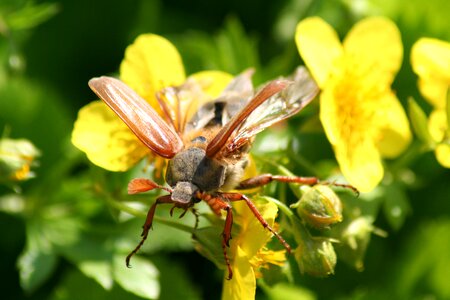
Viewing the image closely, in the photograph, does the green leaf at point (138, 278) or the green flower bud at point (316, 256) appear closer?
the green flower bud at point (316, 256)

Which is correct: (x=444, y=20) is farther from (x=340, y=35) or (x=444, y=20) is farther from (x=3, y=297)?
(x=3, y=297)

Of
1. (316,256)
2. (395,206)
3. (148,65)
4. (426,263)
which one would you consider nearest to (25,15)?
(148,65)

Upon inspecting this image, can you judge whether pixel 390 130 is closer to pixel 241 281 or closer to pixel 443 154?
pixel 443 154

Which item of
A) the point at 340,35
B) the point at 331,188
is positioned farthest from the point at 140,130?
the point at 340,35

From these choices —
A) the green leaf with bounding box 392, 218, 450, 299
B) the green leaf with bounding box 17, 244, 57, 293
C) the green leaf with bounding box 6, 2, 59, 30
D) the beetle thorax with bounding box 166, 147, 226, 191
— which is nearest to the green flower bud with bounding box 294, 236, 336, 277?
the beetle thorax with bounding box 166, 147, 226, 191

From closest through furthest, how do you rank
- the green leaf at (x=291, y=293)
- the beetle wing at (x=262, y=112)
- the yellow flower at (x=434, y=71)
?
the beetle wing at (x=262, y=112) < the yellow flower at (x=434, y=71) < the green leaf at (x=291, y=293)

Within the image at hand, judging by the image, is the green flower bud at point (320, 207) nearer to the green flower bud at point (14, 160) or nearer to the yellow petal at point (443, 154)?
the yellow petal at point (443, 154)

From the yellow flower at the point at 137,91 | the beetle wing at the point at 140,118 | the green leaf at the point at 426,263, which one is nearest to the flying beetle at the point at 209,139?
the beetle wing at the point at 140,118
